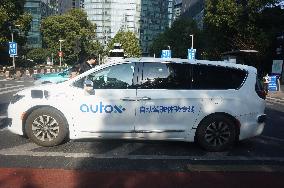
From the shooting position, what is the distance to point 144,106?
6926 mm

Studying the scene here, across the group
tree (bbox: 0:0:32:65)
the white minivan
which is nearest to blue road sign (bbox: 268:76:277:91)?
the white minivan

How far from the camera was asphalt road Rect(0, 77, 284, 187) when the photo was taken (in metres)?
5.47

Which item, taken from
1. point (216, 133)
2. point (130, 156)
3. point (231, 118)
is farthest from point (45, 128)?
point (231, 118)

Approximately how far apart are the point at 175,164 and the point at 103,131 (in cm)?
147

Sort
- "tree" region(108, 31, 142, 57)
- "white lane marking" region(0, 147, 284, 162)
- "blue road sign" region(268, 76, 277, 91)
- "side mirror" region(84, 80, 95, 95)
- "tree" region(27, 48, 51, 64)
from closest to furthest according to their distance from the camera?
"white lane marking" region(0, 147, 284, 162)
"side mirror" region(84, 80, 95, 95)
"blue road sign" region(268, 76, 277, 91)
"tree" region(27, 48, 51, 64)
"tree" region(108, 31, 142, 57)

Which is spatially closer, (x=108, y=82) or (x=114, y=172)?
(x=114, y=172)

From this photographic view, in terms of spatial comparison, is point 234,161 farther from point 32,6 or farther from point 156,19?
point 156,19

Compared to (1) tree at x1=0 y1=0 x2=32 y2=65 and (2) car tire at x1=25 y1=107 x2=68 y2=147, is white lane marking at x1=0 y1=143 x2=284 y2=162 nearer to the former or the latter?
(2) car tire at x1=25 y1=107 x2=68 y2=147

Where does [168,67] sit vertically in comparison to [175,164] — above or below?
above

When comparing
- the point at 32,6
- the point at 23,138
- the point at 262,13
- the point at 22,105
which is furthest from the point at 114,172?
the point at 32,6

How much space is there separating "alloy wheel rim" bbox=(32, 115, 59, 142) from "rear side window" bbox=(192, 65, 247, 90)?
2.59 meters

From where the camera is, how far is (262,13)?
141 ft

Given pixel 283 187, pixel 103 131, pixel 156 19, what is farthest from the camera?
pixel 156 19

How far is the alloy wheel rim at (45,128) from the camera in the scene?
700 cm
